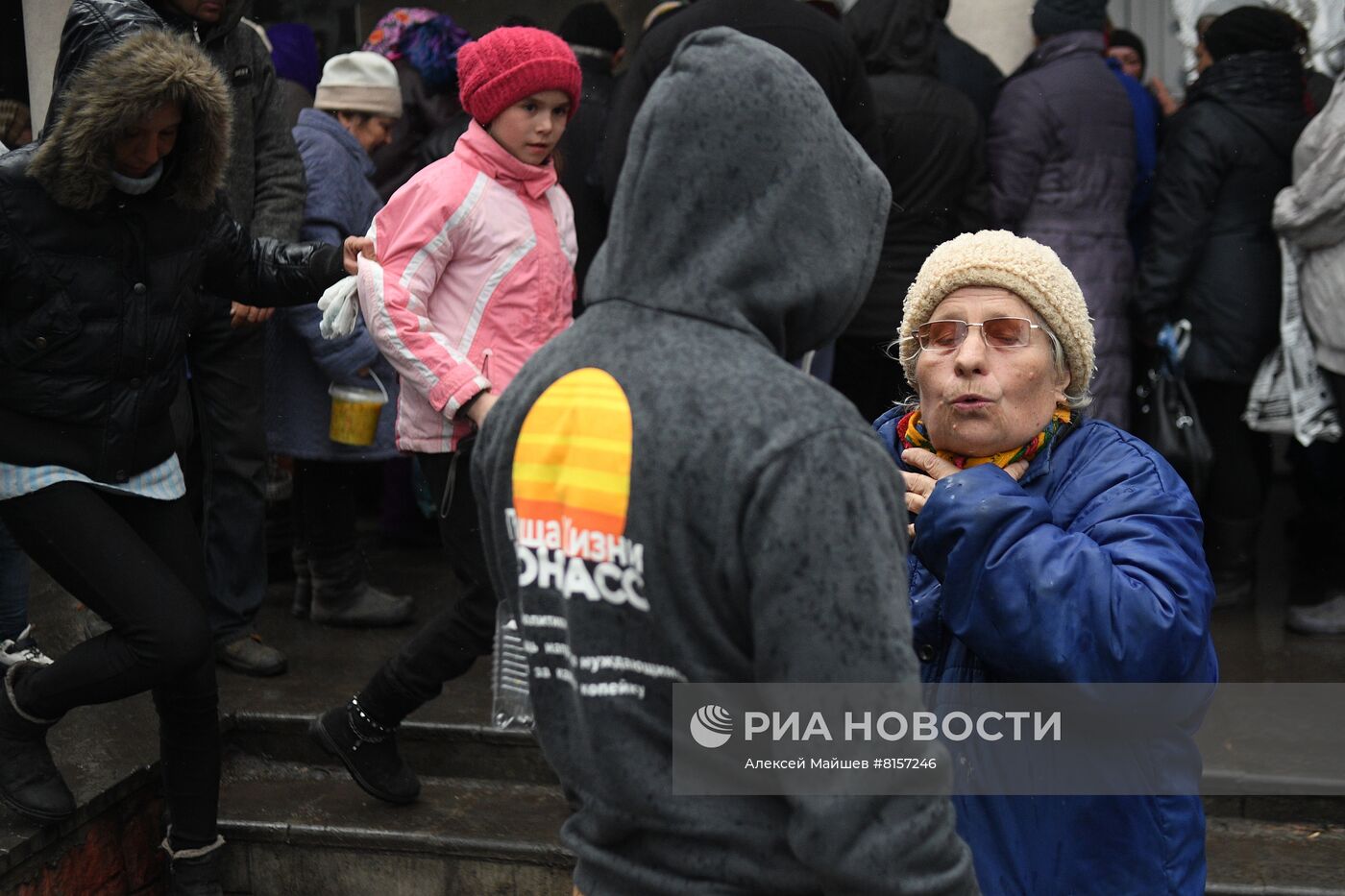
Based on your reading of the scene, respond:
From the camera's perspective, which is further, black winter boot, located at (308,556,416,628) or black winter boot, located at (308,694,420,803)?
black winter boot, located at (308,556,416,628)

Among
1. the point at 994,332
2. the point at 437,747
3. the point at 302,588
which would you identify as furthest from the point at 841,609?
the point at 302,588

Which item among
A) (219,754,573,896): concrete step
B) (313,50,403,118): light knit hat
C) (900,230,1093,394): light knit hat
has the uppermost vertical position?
(900,230,1093,394): light knit hat

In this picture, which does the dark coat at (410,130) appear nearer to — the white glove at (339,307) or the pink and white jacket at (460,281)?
the pink and white jacket at (460,281)

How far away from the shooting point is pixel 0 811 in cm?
389

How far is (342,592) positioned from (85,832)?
1619mm

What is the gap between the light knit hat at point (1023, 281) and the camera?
2.42m

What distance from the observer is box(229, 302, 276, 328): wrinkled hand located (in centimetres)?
484

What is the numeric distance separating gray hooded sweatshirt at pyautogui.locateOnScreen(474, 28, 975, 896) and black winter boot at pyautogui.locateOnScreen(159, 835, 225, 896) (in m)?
2.41

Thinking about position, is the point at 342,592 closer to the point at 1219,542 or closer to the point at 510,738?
the point at 510,738

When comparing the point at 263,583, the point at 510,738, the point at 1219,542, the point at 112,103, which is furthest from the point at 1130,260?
the point at 112,103

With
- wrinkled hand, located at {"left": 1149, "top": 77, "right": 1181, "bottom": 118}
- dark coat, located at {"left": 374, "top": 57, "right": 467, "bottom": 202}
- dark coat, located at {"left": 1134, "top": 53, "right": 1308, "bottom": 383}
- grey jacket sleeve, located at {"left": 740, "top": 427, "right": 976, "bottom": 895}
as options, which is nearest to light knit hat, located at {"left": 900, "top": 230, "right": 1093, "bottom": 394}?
grey jacket sleeve, located at {"left": 740, "top": 427, "right": 976, "bottom": 895}

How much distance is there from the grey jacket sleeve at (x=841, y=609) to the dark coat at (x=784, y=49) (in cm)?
301

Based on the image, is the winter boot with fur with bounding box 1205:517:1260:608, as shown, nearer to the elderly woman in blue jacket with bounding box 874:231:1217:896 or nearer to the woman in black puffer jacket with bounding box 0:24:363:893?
the elderly woman in blue jacket with bounding box 874:231:1217:896

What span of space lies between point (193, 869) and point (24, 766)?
0.49 m
